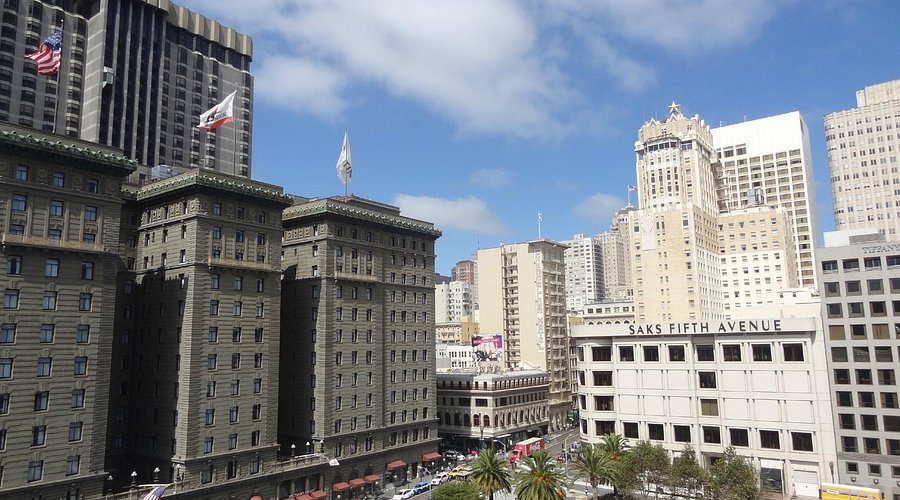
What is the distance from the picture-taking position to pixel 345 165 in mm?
107812

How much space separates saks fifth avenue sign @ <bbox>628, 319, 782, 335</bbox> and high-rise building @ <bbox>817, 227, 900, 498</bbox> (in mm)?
8079

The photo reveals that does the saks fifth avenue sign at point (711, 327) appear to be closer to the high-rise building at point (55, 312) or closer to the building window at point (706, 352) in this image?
the building window at point (706, 352)

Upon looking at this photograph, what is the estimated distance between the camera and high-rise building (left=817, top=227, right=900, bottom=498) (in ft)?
284

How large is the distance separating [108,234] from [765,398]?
89.4 m

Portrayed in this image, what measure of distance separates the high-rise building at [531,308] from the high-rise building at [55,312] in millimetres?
120958

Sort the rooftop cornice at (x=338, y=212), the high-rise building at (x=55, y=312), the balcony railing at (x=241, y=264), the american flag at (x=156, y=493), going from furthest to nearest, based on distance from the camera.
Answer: the rooftop cornice at (x=338, y=212)
the balcony railing at (x=241, y=264)
the american flag at (x=156, y=493)
the high-rise building at (x=55, y=312)

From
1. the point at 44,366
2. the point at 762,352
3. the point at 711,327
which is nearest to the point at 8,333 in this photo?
the point at 44,366

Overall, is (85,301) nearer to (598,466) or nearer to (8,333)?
(8,333)

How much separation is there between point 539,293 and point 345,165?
8499 cm

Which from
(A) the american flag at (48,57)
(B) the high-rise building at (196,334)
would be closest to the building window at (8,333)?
(B) the high-rise building at (196,334)

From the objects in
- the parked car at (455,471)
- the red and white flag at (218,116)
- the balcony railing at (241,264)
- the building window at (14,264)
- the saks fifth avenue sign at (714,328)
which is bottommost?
the parked car at (455,471)

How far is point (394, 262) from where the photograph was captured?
11294 cm

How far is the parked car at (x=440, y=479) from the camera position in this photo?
10238 centimetres

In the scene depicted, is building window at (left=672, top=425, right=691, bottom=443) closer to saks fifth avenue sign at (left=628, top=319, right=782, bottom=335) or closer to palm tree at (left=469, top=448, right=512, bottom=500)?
saks fifth avenue sign at (left=628, top=319, right=782, bottom=335)
